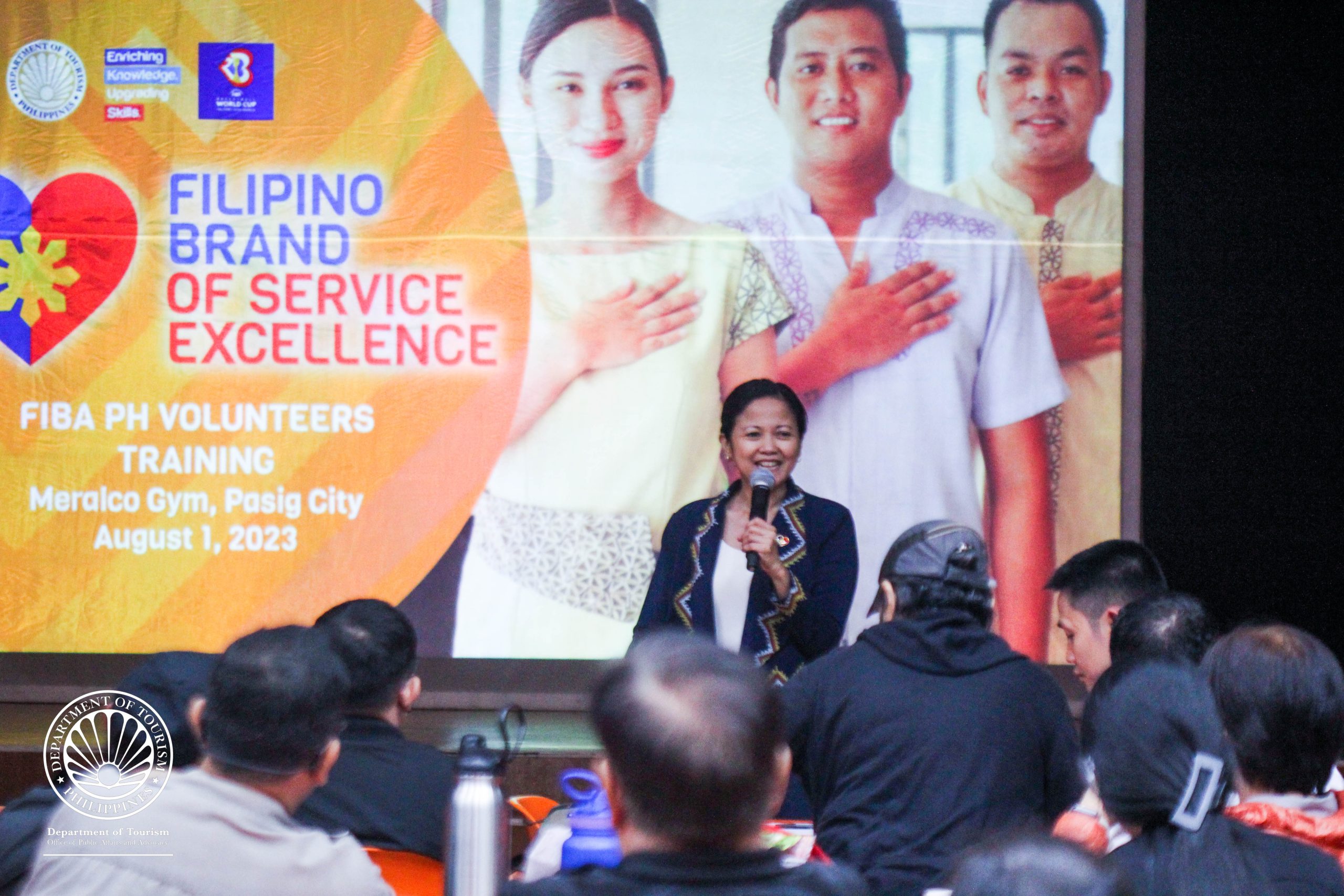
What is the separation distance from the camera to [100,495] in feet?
12.6

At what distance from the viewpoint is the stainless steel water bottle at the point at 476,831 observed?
164 cm

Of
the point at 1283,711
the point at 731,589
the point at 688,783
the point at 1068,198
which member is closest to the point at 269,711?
the point at 688,783

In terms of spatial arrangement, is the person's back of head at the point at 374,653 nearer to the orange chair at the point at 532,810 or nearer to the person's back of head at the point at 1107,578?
the orange chair at the point at 532,810

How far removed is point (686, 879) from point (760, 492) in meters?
1.82

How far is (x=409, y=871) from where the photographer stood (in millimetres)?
1791

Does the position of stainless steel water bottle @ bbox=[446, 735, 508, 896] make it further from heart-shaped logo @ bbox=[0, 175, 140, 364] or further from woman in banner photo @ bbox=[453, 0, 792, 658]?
heart-shaped logo @ bbox=[0, 175, 140, 364]

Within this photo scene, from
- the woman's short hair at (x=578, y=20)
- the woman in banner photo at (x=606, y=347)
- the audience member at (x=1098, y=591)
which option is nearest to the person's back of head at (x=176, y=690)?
the audience member at (x=1098, y=591)

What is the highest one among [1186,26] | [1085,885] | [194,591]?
[1186,26]

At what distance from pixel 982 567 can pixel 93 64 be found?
318 cm

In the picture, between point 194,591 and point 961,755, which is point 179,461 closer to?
point 194,591

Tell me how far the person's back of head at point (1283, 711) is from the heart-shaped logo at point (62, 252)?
333 centimetres

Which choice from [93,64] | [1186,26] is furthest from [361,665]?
[1186,26]

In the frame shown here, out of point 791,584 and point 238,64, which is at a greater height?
point 238,64

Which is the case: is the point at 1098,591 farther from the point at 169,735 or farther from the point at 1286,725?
the point at 169,735
